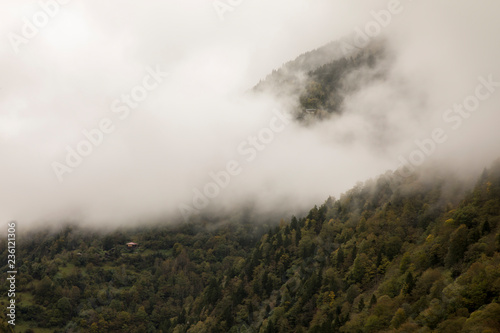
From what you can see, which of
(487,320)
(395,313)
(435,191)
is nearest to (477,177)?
(435,191)

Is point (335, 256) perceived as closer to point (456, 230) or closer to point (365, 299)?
point (365, 299)

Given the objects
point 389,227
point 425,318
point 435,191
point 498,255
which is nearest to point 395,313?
point 425,318

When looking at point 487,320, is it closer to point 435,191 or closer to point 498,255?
point 498,255

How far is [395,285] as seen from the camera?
509 feet

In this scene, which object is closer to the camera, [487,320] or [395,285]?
[487,320]

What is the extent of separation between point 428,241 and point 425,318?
40219mm

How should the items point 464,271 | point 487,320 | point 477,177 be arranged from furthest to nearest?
point 477,177
point 464,271
point 487,320

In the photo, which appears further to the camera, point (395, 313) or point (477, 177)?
point (477, 177)

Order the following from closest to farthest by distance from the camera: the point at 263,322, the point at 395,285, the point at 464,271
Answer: the point at 464,271
the point at 395,285
the point at 263,322

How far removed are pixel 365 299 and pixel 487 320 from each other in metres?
60.6

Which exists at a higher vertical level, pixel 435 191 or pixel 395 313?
pixel 435 191

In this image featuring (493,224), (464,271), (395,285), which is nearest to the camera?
(464,271)

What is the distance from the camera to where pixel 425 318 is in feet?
414

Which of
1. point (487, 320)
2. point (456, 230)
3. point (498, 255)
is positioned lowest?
point (487, 320)
